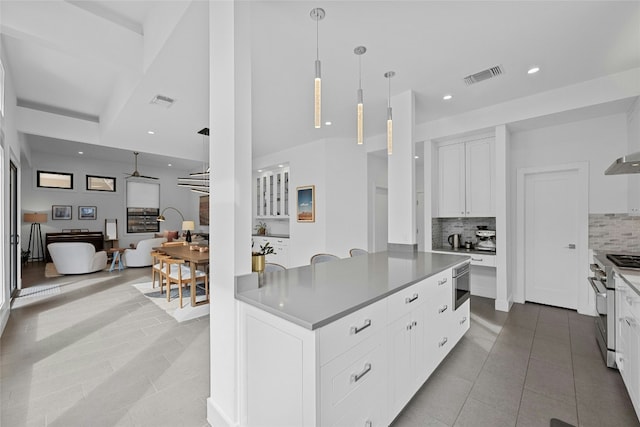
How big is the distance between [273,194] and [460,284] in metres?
5.26

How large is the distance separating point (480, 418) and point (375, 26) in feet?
9.73

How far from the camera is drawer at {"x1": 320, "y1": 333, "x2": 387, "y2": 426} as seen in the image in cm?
120

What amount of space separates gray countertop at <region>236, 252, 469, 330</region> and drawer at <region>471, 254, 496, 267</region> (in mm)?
1859

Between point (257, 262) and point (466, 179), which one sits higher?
point (466, 179)

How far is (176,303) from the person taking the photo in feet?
13.3

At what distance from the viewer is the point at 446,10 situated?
2.07 meters

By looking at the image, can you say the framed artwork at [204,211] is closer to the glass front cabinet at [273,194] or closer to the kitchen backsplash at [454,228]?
the glass front cabinet at [273,194]

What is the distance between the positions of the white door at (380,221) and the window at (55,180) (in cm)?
921

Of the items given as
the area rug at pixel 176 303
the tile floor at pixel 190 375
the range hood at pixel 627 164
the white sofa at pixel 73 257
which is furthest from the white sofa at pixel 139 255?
the range hood at pixel 627 164

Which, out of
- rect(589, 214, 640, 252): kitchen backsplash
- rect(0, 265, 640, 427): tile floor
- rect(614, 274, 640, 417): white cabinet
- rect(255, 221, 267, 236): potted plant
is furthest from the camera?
rect(255, 221, 267, 236): potted plant

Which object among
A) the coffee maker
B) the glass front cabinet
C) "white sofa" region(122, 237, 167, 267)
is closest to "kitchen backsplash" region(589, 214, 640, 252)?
the coffee maker

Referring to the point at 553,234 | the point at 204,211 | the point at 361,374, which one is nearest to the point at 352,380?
the point at 361,374

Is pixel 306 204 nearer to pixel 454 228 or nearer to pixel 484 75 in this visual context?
pixel 454 228

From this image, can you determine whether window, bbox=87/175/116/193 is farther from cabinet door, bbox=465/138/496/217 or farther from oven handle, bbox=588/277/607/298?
oven handle, bbox=588/277/607/298
